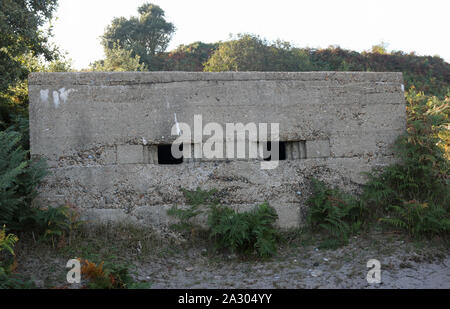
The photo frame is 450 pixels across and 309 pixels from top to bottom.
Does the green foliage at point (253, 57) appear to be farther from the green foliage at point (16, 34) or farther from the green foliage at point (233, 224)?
the green foliage at point (233, 224)

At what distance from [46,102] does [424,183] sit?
514 cm

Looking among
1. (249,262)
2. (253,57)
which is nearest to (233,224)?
(249,262)

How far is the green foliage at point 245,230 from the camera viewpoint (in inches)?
177

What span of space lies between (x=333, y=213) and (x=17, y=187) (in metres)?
3.83

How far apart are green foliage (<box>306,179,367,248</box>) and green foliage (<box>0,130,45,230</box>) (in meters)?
3.48

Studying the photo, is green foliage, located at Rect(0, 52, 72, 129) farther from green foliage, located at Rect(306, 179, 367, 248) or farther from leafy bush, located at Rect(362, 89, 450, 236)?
leafy bush, located at Rect(362, 89, 450, 236)

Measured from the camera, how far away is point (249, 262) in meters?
4.47

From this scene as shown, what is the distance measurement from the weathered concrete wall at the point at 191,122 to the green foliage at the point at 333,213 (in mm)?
173

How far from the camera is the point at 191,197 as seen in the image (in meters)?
4.89

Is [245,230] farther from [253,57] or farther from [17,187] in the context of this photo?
[253,57]

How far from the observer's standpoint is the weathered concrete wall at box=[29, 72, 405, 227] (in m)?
4.89

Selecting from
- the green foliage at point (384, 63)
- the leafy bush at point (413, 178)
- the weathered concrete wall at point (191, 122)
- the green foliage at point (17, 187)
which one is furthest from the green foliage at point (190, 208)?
the green foliage at point (384, 63)

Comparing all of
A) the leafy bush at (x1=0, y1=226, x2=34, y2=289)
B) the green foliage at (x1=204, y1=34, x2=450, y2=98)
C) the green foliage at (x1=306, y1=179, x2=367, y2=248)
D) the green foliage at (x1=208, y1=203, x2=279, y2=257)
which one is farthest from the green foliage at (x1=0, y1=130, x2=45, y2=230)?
the green foliage at (x1=204, y1=34, x2=450, y2=98)
